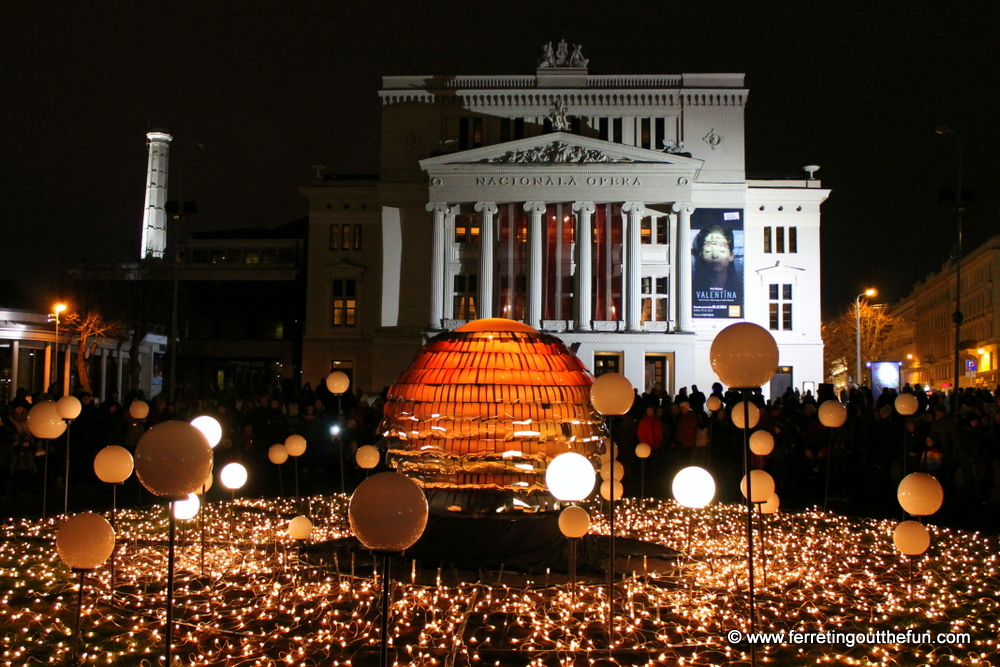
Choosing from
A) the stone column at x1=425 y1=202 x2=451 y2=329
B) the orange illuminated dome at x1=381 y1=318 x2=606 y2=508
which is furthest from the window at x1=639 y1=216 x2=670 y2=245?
the orange illuminated dome at x1=381 y1=318 x2=606 y2=508

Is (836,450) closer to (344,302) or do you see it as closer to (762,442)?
(762,442)

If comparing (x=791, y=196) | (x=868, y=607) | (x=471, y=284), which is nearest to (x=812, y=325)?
(x=791, y=196)

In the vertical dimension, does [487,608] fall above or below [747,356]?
below

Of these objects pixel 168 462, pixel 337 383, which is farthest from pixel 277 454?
pixel 168 462

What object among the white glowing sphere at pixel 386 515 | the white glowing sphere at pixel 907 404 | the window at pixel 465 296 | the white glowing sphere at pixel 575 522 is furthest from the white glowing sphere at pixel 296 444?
the window at pixel 465 296

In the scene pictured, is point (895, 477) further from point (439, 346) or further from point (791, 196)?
point (791, 196)

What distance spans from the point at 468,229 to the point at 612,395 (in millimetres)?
45190

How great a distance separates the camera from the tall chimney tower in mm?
88812

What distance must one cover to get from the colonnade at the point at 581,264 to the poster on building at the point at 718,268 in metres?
0.58

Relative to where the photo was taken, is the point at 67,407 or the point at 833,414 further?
the point at 833,414

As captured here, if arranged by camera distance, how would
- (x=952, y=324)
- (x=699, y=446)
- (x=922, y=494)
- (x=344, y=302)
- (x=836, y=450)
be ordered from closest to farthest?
(x=922, y=494) < (x=836, y=450) < (x=699, y=446) < (x=344, y=302) < (x=952, y=324)

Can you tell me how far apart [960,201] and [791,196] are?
89.2 ft

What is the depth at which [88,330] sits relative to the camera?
5106 cm

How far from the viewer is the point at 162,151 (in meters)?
91.5
